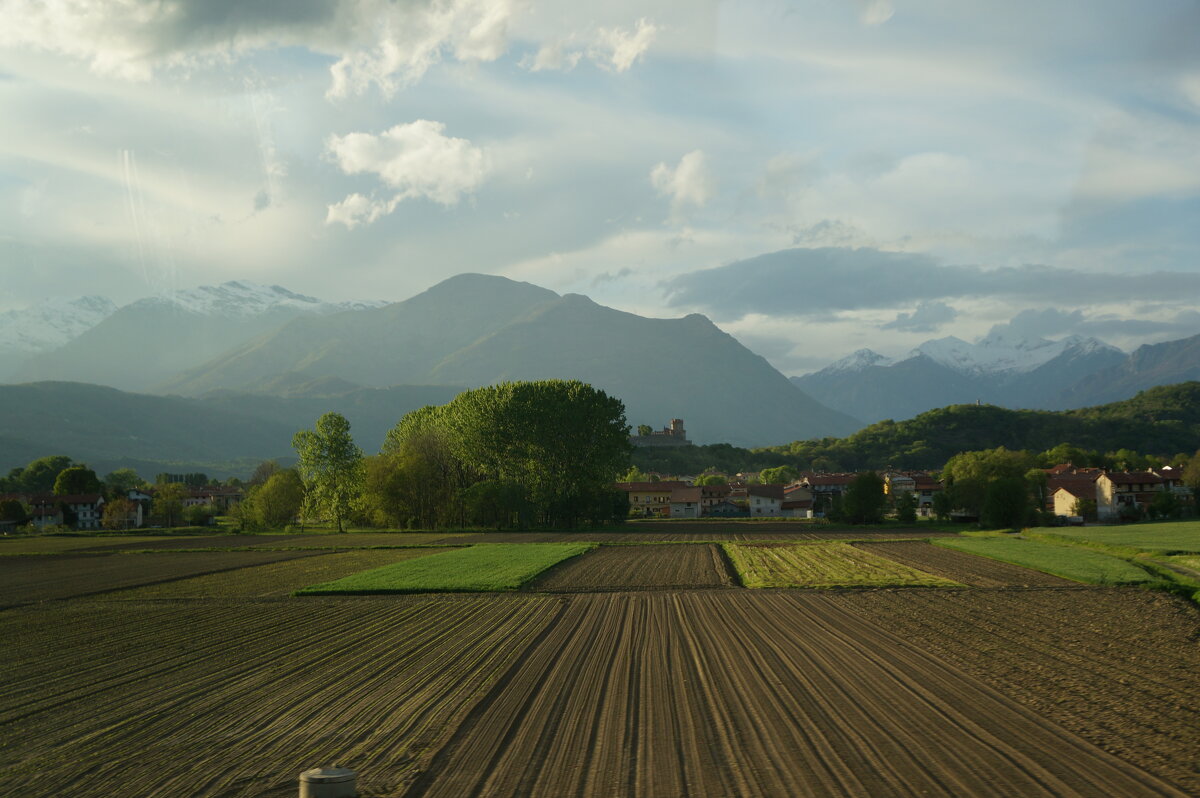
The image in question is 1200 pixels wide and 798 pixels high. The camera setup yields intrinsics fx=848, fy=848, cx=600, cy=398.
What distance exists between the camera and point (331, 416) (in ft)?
316

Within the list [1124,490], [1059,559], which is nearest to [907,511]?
[1124,490]

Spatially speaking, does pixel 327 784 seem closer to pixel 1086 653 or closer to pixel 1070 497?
pixel 1086 653

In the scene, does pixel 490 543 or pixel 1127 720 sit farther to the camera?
pixel 490 543

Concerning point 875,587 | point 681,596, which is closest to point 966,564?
point 875,587

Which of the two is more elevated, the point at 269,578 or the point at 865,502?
the point at 865,502

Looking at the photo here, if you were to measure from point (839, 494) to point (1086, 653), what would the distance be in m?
100

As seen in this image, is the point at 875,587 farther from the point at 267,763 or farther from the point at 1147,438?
the point at 1147,438

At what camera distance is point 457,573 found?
43.2m

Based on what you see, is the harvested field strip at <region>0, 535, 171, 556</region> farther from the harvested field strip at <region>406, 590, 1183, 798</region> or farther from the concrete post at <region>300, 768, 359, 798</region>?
the concrete post at <region>300, 768, 359, 798</region>

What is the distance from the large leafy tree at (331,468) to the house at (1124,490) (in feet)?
286

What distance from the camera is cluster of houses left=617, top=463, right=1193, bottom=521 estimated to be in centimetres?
10375

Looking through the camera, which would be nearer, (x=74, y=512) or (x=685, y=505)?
(x=74, y=512)

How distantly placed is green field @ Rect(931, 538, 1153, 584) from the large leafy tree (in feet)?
203

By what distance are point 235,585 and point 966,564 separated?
124ft
